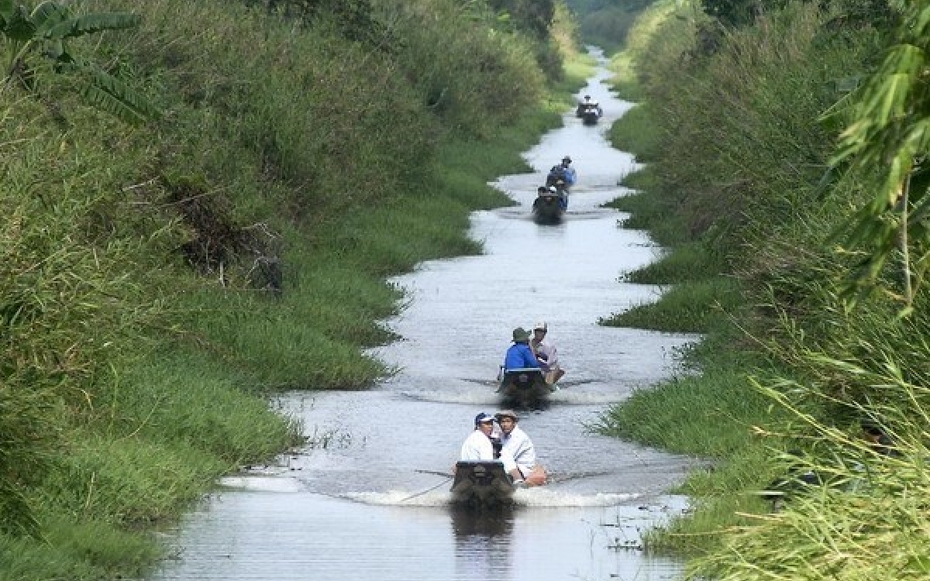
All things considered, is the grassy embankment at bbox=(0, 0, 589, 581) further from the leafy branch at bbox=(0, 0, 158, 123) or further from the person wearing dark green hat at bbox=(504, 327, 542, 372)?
the person wearing dark green hat at bbox=(504, 327, 542, 372)

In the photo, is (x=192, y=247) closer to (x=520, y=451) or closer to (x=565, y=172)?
(x=520, y=451)

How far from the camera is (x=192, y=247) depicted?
25.6 metres

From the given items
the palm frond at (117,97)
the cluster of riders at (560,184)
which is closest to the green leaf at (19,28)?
the palm frond at (117,97)

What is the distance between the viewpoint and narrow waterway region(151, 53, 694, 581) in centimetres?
1564

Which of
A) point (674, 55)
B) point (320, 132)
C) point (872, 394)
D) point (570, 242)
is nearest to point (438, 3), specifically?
point (674, 55)

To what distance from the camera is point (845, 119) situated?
34.5ft

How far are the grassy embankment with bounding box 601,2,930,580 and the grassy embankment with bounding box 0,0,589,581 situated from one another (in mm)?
3905

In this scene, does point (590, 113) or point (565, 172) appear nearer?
point (565, 172)

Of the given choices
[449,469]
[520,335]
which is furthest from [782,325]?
[520,335]

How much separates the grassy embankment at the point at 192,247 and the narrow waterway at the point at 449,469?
568 millimetres

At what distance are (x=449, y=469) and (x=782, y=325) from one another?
4543mm

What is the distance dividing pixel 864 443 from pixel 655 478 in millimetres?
8900

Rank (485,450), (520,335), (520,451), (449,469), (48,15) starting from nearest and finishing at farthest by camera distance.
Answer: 1. (48,15)
2. (485,450)
3. (520,451)
4. (449,469)
5. (520,335)

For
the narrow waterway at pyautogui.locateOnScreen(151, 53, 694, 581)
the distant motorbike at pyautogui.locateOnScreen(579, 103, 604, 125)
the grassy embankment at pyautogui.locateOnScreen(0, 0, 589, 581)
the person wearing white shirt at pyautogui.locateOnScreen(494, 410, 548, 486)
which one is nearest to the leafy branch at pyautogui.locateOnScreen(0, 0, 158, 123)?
the grassy embankment at pyautogui.locateOnScreen(0, 0, 589, 581)
